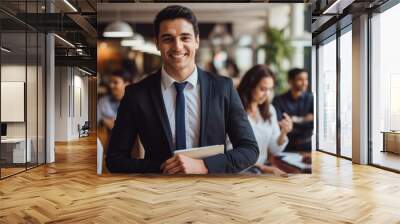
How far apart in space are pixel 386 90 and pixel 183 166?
13.9 ft

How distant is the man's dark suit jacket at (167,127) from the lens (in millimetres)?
6410

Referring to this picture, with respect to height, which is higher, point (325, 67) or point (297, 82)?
point (325, 67)

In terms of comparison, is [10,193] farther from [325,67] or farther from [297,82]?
[325,67]

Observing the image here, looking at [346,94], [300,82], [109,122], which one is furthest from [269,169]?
[346,94]

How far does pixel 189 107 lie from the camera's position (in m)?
6.39

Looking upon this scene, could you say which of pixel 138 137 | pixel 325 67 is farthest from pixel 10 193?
pixel 325 67

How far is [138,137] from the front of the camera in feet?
21.2

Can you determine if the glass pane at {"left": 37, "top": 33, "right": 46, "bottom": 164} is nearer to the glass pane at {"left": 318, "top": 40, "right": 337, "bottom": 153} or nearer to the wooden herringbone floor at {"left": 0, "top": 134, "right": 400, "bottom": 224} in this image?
the wooden herringbone floor at {"left": 0, "top": 134, "right": 400, "bottom": 224}

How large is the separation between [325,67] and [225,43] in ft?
16.6

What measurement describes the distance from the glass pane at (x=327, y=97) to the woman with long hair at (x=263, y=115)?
4.09m

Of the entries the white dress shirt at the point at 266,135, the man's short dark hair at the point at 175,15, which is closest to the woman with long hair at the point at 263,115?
the white dress shirt at the point at 266,135

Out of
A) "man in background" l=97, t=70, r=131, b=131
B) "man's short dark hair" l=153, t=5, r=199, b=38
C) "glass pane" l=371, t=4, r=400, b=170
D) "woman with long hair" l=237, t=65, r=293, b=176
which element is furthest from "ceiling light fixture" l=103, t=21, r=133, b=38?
"glass pane" l=371, t=4, r=400, b=170

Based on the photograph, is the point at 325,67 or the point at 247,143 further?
the point at 325,67

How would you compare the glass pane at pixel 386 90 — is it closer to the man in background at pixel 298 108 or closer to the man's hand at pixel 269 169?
the man in background at pixel 298 108
